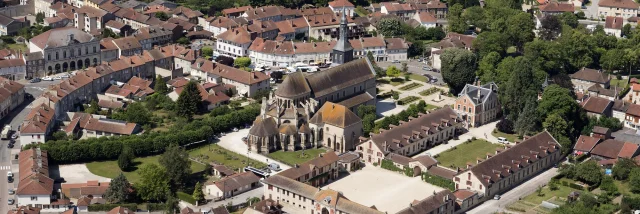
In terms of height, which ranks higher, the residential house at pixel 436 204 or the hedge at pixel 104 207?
the residential house at pixel 436 204

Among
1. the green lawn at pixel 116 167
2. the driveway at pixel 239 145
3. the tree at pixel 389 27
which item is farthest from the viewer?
the tree at pixel 389 27

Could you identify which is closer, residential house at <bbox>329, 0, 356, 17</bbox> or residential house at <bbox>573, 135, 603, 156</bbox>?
residential house at <bbox>573, 135, 603, 156</bbox>

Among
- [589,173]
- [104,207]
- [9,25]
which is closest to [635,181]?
[589,173]

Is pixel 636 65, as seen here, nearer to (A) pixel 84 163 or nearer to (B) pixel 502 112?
(B) pixel 502 112

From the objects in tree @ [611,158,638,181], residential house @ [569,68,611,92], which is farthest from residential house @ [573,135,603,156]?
residential house @ [569,68,611,92]

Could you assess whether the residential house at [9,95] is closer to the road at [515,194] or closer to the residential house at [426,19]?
the road at [515,194]

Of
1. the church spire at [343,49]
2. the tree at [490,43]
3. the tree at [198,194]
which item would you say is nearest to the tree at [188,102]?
the church spire at [343,49]

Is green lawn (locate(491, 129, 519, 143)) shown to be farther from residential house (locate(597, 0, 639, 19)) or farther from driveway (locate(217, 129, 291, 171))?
residential house (locate(597, 0, 639, 19))
